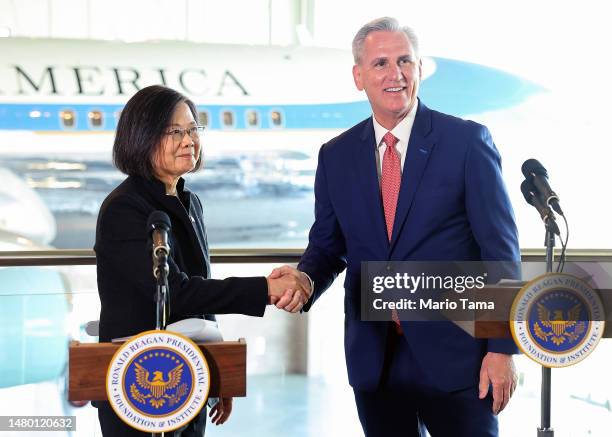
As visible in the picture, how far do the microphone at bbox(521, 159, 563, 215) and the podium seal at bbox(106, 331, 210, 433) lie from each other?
78 centimetres

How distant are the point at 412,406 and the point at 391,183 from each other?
0.54 metres

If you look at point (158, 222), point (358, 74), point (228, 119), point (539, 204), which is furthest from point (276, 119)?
point (158, 222)

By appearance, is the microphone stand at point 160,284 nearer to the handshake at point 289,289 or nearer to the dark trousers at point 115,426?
the dark trousers at point 115,426

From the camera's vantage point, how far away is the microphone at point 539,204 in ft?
6.00

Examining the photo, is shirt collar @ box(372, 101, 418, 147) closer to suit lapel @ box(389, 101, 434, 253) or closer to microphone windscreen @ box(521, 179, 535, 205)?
suit lapel @ box(389, 101, 434, 253)

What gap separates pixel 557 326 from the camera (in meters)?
1.80

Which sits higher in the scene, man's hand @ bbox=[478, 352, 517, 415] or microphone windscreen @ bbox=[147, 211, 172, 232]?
microphone windscreen @ bbox=[147, 211, 172, 232]

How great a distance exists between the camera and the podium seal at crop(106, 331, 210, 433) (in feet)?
5.37

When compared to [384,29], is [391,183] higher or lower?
lower

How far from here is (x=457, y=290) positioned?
208 centimetres

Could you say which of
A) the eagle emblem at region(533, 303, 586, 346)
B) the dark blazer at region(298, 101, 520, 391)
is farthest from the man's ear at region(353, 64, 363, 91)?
the eagle emblem at region(533, 303, 586, 346)

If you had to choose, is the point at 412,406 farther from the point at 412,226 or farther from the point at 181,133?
the point at 181,133

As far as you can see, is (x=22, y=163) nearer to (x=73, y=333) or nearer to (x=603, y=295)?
(x=73, y=333)

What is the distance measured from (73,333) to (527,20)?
7028 millimetres
